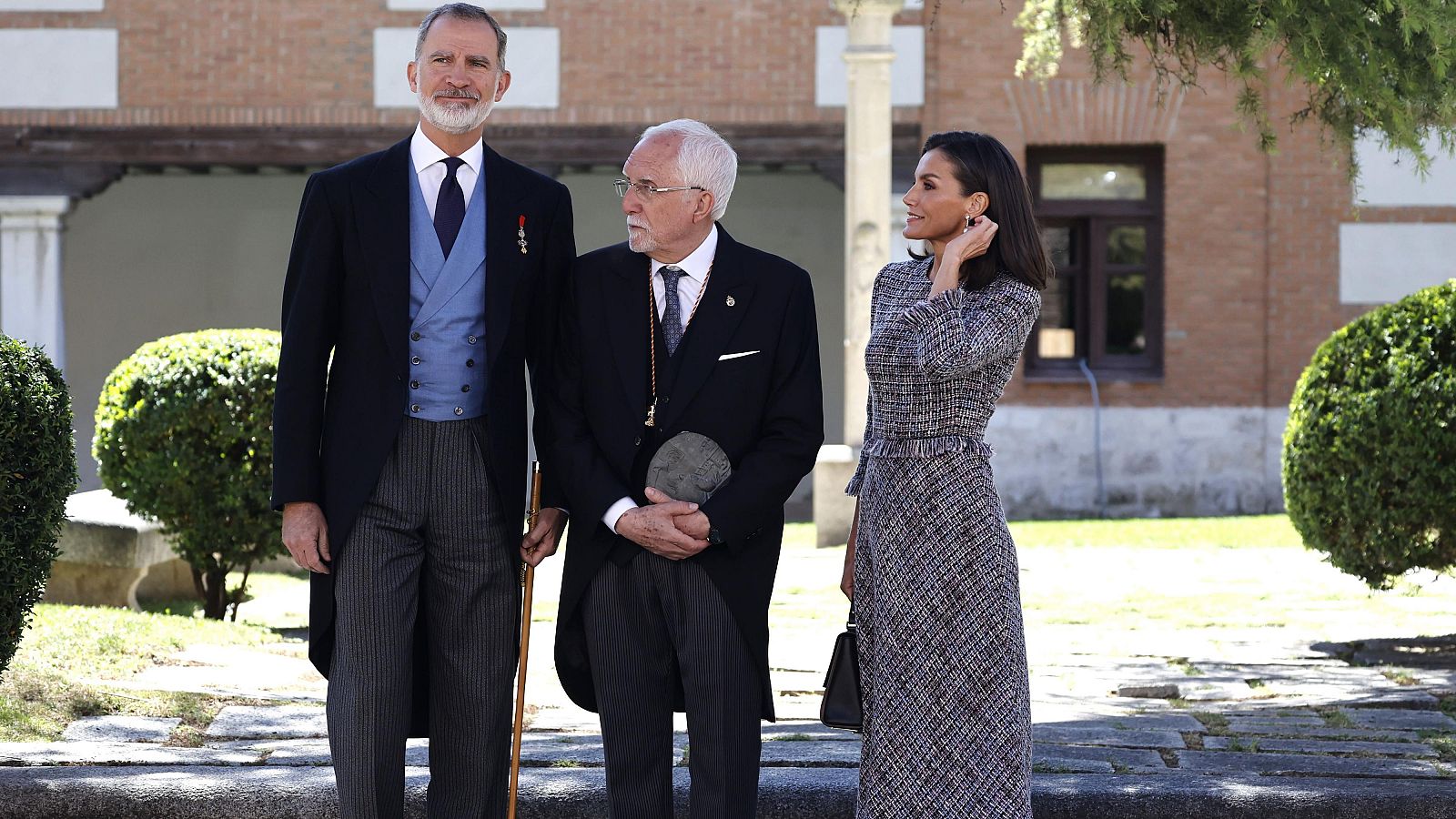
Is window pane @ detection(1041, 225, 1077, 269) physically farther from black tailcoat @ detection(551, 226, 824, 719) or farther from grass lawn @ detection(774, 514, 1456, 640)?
black tailcoat @ detection(551, 226, 824, 719)

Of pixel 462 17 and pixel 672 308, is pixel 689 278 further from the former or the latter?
pixel 462 17

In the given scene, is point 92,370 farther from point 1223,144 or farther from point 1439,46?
point 1439,46

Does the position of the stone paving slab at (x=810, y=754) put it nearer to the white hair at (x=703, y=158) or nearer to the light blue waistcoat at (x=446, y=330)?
the light blue waistcoat at (x=446, y=330)

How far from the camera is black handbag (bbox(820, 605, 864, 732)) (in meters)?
3.67

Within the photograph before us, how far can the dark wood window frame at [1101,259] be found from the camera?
15.1 meters

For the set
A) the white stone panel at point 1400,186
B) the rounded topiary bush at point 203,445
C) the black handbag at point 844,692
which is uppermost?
the white stone panel at point 1400,186

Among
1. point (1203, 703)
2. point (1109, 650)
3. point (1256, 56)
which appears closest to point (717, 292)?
point (1256, 56)

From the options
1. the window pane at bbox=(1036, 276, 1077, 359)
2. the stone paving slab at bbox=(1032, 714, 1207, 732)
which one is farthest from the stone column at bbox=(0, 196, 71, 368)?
the stone paving slab at bbox=(1032, 714, 1207, 732)

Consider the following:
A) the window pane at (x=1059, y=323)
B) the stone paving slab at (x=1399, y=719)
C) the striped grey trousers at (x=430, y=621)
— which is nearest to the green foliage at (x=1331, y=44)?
the stone paving slab at (x=1399, y=719)

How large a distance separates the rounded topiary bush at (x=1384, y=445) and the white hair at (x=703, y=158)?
417 centimetres

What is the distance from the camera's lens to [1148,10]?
17.7 ft

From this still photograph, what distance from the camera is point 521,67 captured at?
1498cm

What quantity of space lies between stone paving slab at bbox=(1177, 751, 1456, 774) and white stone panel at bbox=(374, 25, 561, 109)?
36.6ft

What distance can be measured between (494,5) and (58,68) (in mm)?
3958
